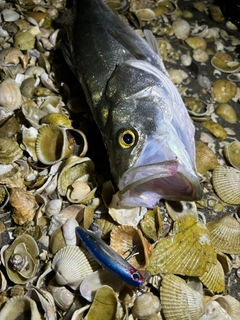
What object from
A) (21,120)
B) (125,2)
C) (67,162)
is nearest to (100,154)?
(67,162)

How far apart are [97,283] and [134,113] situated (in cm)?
98

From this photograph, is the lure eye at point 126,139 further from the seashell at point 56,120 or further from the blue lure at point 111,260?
the seashell at point 56,120

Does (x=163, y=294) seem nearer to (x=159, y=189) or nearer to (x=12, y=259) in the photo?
(x=159, y=189)

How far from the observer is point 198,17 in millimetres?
4199

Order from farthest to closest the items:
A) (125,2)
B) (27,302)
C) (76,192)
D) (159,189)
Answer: (125,2)
(76,192)
(159,189)
(27,302)

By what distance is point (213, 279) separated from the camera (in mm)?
2516

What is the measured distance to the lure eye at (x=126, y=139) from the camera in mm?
2391

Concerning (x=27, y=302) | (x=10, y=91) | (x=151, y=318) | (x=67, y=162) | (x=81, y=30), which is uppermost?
(x=81, y=30)

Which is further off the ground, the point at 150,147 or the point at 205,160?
the point at 150,147

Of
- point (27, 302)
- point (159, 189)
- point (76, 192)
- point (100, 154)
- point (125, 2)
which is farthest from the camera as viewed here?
point (125, 2)

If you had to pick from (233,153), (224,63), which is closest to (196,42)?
(224,63)

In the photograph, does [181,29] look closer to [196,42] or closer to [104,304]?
[196,42]

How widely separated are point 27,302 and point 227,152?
1.72m

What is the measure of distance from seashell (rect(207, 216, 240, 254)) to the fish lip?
363 millimetres
